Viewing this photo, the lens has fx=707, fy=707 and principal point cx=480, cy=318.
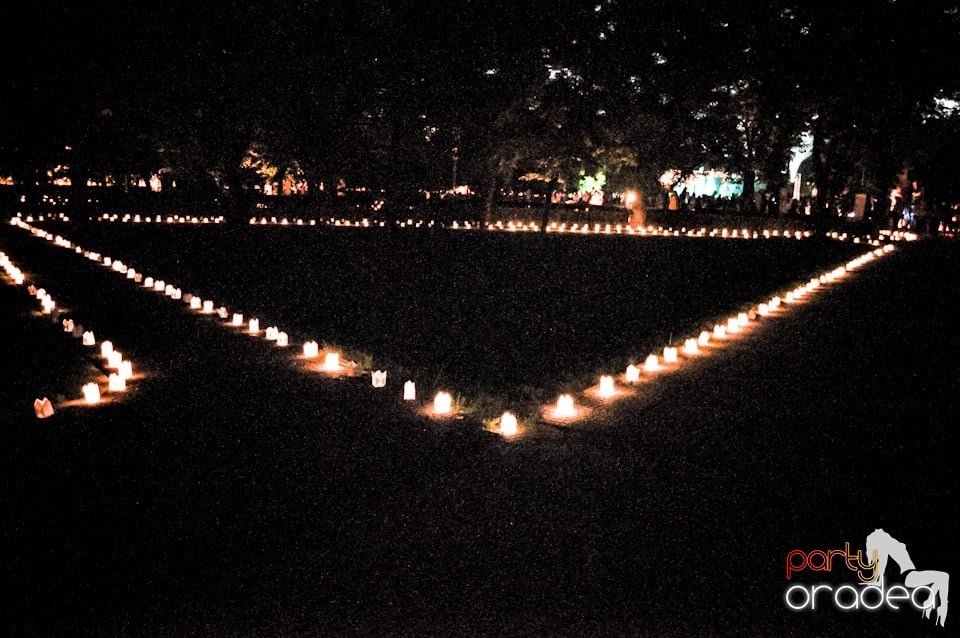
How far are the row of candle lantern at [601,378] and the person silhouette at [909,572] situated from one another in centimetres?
246

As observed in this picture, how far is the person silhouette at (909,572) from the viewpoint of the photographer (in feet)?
11.1

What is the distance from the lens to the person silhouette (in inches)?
134

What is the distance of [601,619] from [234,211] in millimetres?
Answer: 24332

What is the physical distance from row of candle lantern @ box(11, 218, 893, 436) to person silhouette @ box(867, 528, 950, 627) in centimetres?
246

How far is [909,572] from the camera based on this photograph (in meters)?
3.61

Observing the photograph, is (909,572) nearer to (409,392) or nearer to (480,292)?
(409,392)

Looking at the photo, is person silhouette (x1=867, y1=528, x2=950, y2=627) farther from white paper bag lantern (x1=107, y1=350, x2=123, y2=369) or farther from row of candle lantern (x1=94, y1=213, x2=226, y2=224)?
row of candle lantern (x1=94, y1=213, x2=226, y2=224)

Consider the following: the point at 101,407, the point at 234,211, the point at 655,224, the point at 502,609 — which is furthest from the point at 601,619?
the point at 655,224

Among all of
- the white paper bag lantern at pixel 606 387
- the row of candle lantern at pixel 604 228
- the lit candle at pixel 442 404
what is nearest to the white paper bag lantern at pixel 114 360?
the lit candle at pixel 442 404

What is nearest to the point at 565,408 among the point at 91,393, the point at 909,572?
the point at 909,572

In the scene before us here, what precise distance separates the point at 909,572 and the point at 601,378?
10.9ft

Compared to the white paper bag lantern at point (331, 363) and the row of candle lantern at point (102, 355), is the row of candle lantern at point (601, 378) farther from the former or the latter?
the row of candle lantern at point (102, 355)

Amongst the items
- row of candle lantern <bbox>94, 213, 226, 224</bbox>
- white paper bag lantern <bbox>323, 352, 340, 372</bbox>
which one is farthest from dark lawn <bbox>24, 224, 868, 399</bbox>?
row of candle lantern <bbox>94, 213, 226, 224</bbox>

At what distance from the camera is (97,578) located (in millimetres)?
3420
